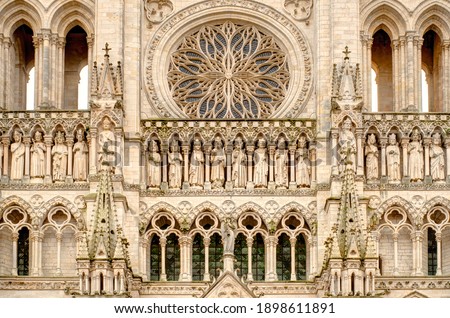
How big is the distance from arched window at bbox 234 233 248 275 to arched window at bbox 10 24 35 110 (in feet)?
20.1

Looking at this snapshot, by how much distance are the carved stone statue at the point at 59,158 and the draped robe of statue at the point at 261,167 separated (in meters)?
4.39

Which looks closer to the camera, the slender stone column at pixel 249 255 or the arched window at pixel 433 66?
the slender stone column at pixel 249 255

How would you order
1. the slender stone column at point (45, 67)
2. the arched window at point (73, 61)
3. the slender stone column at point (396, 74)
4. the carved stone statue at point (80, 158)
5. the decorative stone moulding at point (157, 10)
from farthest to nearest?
the arched window at point (73, 61) < the decorative stone moulding at point (157, 10) < the slender stone column at point (396, 74) < the slender stone column at point (45, 67) < the carved stone statue at point (80, 158)

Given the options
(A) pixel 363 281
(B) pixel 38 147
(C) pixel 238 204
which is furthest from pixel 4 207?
(A) pixel 363 281

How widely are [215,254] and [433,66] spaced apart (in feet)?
24.1

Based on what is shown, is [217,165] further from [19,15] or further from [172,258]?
[19,15]

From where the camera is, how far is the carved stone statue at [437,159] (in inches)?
2041

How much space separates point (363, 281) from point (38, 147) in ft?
27.6

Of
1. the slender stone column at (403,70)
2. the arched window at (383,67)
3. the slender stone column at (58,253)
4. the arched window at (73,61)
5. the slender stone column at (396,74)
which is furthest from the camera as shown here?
the arched window at (73,61)

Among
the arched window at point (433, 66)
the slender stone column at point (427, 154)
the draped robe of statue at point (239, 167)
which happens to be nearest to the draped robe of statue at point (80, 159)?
the draped robe of statue at point (239, 167)

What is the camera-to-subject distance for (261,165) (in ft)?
171

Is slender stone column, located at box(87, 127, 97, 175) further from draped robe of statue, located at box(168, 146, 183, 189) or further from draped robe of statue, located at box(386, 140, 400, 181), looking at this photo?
draped robe of statue, located at box(386, 140, 400, 181)

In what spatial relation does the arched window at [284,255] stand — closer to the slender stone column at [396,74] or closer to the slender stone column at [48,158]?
the slender stone column at [396,74]

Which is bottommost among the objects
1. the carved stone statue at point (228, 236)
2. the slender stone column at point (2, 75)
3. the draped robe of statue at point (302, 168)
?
the carved stone statue at point (228, 236)
